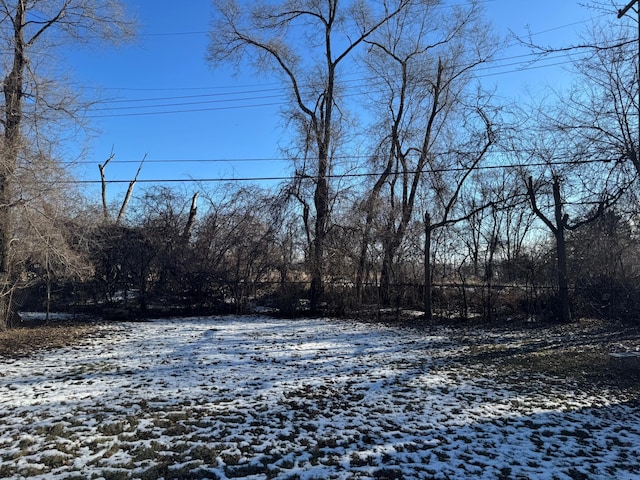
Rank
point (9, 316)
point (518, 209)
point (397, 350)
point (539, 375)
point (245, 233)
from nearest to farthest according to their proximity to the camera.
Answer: point (539, 375) < point (397, 350) < point (9, 316) < point (245, 233) < point (518, 209)

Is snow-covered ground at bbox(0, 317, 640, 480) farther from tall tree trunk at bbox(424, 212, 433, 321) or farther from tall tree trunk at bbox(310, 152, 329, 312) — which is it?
tall tree trunk at bbox(310, 152, 329, 312)

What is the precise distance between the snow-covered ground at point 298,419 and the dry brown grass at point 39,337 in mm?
841

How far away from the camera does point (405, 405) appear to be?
543cm

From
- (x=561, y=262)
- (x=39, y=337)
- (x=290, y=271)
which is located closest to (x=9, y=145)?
(x=39, y=337)

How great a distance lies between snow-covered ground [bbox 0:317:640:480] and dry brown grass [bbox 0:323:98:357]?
0.84 m

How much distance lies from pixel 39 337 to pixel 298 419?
7912 millimetres

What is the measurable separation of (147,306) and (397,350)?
9985 mm

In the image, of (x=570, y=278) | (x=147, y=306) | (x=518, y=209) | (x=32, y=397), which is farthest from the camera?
(x=518, y=209)

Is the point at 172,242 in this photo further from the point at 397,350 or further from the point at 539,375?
the point at 539,375

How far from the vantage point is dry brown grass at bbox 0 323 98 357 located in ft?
27.8

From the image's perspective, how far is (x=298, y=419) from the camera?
4918 millimetres

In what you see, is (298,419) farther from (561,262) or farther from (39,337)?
(561,262)

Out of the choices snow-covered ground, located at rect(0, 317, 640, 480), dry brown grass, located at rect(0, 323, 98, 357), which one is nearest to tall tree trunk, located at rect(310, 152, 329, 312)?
snow-covered ground, located at rect(0, 317, 640, 480)

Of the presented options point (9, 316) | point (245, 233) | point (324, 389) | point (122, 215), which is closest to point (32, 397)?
point (324, 389)
